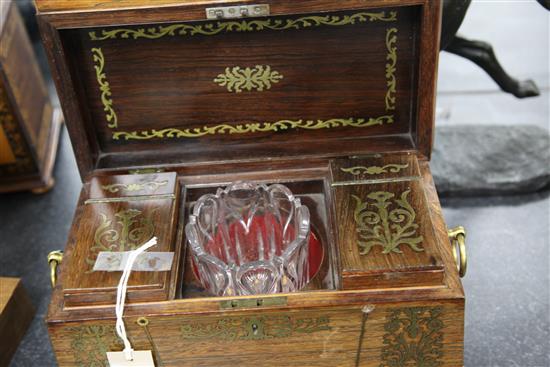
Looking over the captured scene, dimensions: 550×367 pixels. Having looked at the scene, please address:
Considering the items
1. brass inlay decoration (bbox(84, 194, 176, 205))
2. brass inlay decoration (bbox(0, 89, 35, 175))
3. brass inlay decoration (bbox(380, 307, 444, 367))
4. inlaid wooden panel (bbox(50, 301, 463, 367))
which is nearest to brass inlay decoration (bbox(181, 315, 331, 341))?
inlaid wooden panel (bbox(50, 301, 463, 367))

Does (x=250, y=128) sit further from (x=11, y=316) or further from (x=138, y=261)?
Result: (x=11, y=316)

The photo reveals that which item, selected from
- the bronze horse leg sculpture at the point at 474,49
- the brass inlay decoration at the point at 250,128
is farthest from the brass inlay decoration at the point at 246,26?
the bronze horse leg sculpture at the point at 474,49

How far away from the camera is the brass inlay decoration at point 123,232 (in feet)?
4.36

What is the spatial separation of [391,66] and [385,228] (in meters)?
0.35

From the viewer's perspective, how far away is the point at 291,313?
125 cm

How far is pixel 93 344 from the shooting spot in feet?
4.19

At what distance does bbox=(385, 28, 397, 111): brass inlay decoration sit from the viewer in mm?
1435

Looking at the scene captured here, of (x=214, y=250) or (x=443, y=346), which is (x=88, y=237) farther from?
(x=443, y=346)

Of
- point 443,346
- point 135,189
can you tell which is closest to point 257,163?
point 135,189

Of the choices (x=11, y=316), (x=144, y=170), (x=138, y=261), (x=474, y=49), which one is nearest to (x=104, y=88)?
(x=144, y=170)

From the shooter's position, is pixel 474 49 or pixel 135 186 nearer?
pixel 135 186

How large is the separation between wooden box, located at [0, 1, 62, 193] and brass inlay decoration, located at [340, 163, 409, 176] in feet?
3.26

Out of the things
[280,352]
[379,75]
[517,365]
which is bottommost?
[517,365]

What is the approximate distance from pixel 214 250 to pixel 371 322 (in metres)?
0.38
